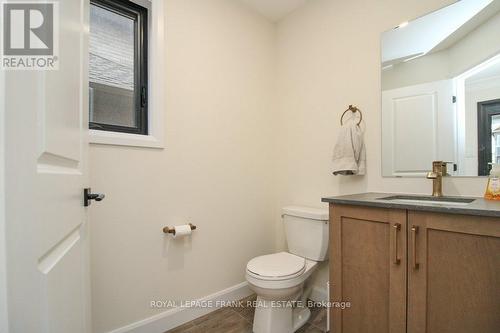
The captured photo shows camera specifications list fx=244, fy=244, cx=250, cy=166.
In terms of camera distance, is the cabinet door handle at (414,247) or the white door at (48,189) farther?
the cabinet door handle at (414,247)

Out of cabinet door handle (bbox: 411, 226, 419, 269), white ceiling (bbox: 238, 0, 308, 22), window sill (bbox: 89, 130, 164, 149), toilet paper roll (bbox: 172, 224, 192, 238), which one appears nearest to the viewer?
cabinet door handle (bbox: 411, 226, 419, 269)

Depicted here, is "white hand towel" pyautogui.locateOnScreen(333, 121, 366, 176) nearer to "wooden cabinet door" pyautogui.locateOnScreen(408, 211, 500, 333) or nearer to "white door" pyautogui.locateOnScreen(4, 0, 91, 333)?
"wooden cabinet door" pyautogui.locateOnScreen(408, 211, 500, 333)

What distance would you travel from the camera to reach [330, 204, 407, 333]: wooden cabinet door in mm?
1085

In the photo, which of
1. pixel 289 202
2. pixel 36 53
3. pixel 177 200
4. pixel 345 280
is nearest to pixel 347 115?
pixel 289 202

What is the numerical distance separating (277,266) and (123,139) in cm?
123

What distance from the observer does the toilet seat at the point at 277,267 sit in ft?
4.72

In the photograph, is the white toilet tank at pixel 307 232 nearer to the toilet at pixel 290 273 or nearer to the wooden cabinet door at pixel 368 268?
the toilet at pixel 290 273

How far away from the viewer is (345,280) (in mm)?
1272

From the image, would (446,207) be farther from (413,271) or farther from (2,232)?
(2,232)

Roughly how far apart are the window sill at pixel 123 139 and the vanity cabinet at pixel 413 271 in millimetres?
1157

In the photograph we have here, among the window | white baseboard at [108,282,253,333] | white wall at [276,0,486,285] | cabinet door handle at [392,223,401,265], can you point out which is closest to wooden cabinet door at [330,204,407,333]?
cabinet door handle at [392,223,401,265]

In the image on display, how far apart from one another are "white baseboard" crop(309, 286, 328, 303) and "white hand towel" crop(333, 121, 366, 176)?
95 centimetres

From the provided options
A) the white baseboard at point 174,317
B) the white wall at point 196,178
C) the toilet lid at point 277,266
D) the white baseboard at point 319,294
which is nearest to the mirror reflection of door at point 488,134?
the toilet lid at point 277,266

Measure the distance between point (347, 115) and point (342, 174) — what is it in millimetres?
438
